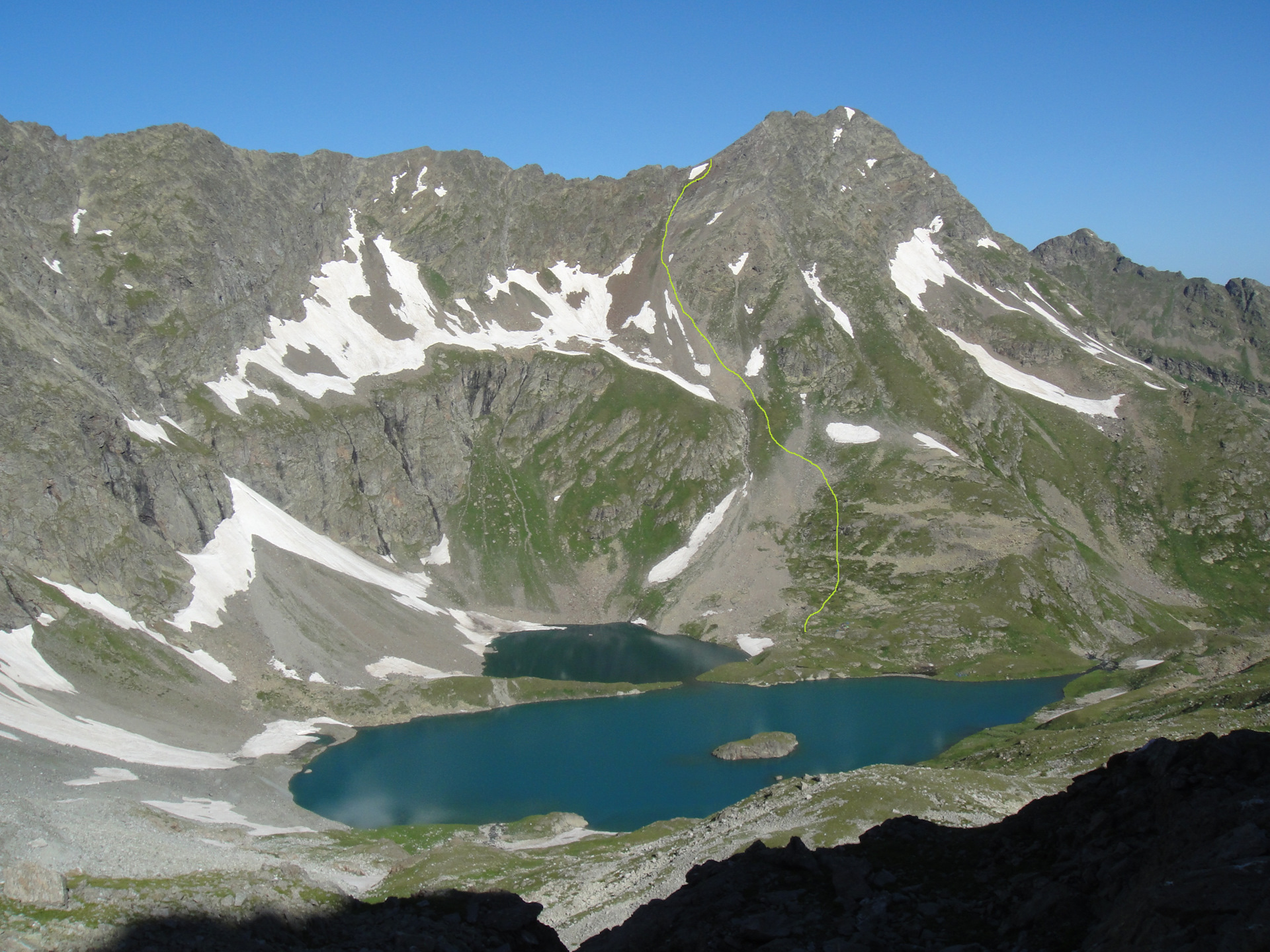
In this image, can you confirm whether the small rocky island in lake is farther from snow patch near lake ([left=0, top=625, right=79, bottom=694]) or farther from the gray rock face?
the gray rock face

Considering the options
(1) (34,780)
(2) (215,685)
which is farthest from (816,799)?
(2) (215,685)

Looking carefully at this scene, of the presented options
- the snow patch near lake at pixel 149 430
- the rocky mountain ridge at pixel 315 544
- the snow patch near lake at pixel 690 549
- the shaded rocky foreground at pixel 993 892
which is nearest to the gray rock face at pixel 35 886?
the shaded rocky foreground at pixel 993 892

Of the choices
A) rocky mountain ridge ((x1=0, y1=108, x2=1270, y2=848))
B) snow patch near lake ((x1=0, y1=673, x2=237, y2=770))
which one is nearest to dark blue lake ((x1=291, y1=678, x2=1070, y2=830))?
rocky mountain ridge ((x1=0, y1=108, x2=1270, y2=848))

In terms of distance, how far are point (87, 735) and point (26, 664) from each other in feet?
52.7

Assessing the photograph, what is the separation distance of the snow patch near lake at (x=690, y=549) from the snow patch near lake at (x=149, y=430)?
94422 millimetres

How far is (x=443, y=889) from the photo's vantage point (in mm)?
40906

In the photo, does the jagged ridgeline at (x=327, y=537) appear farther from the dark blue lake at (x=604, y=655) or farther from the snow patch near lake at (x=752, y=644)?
the dark blue lake at (x=604, y=655)

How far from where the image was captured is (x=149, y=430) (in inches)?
5758

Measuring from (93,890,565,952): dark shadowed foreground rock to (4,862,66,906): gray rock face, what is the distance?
3398mm

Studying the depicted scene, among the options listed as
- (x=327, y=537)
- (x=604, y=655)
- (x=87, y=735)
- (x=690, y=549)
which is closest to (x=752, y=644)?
(x=604, y=655)

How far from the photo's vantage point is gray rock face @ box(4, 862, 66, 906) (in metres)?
27.1

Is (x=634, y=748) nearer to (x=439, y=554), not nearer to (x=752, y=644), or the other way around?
(x=752, y=644)

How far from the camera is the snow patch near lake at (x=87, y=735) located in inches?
3398

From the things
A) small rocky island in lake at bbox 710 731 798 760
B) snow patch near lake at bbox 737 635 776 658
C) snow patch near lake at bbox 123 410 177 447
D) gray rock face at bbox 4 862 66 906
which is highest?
snow patch near lake at bbox 123 410 177 447
